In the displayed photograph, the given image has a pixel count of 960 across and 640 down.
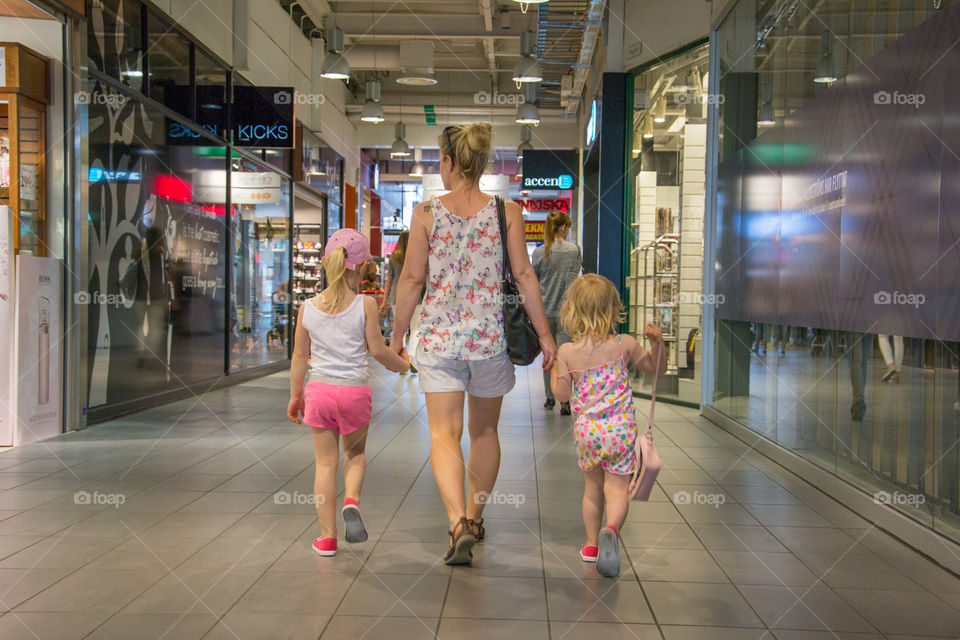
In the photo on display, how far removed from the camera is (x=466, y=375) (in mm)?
3359

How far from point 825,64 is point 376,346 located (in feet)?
10.2

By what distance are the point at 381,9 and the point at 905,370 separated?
498 inches

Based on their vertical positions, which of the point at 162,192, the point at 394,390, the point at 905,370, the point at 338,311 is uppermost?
the point at 162,192

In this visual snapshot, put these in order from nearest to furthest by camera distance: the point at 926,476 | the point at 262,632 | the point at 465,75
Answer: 1. the point at 262,632
2. the point at 926,476
3. the point at 465,75

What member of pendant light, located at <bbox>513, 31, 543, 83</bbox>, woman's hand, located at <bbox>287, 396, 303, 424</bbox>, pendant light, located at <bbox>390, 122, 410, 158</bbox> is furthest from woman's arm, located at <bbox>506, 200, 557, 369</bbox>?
pendant light, located at <bbox>390, 122, 410, 158</bbox>

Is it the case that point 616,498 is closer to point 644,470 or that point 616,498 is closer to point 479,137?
point 644,470

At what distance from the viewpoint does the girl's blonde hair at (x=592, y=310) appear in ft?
11.0

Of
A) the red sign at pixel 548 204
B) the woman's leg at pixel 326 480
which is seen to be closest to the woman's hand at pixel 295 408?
the woman's leg at pixel 326 480

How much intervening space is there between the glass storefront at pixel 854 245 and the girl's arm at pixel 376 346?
2.04 meters

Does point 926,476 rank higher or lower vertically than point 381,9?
lower

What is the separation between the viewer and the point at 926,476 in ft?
12.1

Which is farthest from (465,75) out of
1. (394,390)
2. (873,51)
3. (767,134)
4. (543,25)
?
(873,51)

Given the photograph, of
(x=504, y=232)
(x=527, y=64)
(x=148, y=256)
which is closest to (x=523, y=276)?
(x=504, y=232)

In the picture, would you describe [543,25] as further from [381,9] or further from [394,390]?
[394,390]
